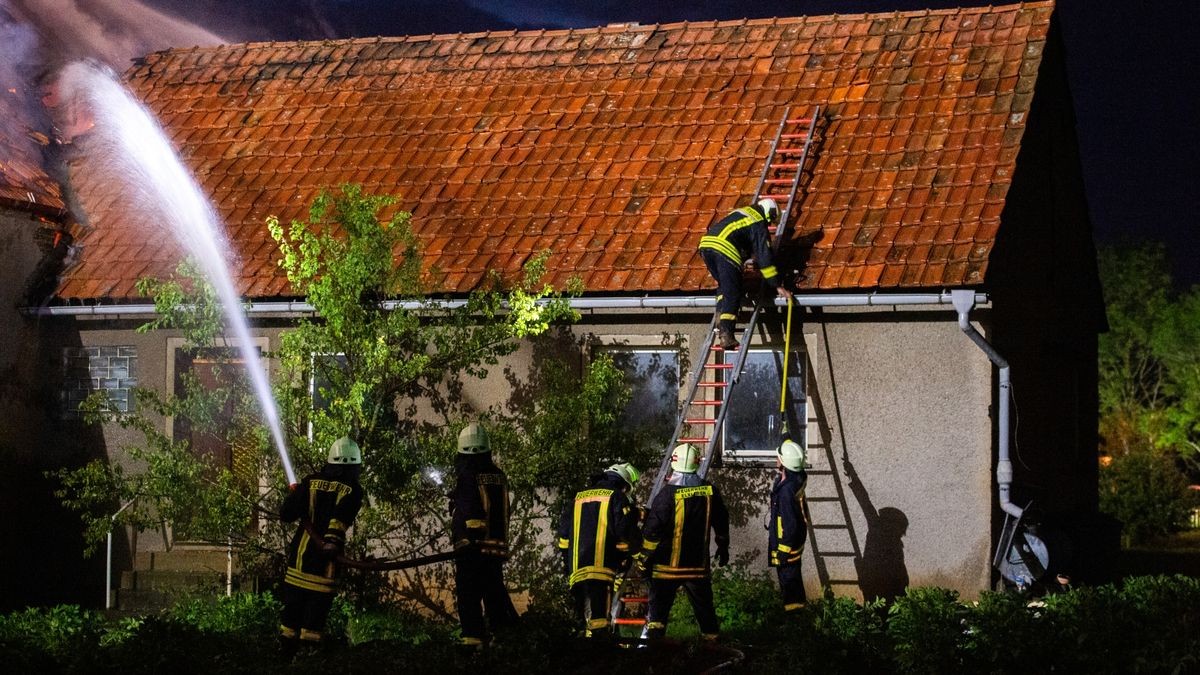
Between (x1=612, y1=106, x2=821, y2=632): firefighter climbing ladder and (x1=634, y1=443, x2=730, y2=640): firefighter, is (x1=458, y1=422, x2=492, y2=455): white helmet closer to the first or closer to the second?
(x1=634, y1=443, x2=730, y2=640): firefighter

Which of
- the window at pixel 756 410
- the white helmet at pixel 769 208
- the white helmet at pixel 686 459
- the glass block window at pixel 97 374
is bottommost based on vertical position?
the white helmet at pixel 686 459

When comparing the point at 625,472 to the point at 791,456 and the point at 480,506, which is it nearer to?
the point at 480,506

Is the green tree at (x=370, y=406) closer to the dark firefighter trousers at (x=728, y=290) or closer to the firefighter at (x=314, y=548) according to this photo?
the dark firefighter trousers at (x=728, y=290)

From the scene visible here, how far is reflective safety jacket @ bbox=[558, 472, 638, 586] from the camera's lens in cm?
1142

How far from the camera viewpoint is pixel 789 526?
40.6 ft

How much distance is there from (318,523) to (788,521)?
12.5 ft

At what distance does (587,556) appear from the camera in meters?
11.5

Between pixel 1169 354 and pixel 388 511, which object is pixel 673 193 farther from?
pixel 1169 354

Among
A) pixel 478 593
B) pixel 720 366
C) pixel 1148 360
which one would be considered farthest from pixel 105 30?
pixel 1148 360

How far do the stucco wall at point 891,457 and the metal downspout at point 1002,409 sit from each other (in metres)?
0.15

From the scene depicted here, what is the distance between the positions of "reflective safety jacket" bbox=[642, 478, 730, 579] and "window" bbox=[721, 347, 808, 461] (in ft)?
7.76

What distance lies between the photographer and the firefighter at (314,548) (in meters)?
10.9

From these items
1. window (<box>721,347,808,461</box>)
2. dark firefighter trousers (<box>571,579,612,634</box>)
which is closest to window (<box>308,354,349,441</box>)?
dark firefighter trousers (<box>571,579,612,634</box>)

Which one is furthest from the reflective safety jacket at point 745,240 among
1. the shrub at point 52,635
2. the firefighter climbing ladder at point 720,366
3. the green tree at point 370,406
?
the shrub at point 52,635
